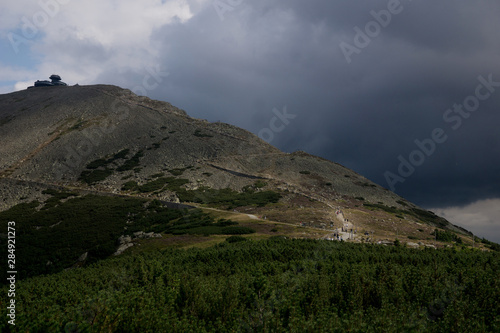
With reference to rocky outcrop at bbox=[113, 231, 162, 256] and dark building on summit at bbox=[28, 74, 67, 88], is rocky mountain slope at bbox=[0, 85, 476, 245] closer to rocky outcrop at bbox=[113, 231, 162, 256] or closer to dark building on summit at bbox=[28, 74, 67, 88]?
rocky outcrop at bbox=[113, 231, 162, 256]

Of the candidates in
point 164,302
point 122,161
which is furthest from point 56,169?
point 164,302

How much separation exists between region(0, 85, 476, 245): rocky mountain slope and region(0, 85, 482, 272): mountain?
313 mm

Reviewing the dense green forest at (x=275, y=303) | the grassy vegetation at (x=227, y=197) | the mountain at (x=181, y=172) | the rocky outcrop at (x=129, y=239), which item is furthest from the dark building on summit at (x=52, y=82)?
the dense green forest at (x=275, y=303)

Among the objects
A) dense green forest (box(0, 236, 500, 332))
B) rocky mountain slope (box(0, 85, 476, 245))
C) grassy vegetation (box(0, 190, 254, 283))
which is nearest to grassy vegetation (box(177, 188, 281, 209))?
rocky mountain slope (box(0, 85, 476, 245))

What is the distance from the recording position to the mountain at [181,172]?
56594mm

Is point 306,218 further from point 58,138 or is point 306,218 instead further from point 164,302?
point 58,138

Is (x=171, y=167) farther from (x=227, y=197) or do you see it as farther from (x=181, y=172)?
(x=227, y=197)

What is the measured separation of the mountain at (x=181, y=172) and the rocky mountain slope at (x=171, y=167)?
0.31 m

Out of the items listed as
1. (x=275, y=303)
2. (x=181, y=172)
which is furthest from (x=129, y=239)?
(x=181, y=172)

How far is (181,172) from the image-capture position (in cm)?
9581

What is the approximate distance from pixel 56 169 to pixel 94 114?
47037mm

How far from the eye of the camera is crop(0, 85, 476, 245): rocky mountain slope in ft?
206

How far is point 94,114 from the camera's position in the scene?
443 feet

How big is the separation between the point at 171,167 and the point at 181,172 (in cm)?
702
